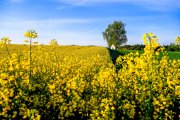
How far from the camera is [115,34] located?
107 m

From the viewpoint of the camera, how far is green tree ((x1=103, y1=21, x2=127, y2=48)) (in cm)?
10612

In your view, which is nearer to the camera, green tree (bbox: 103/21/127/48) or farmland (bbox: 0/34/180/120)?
farmland (bbox: 0/34/180/120)

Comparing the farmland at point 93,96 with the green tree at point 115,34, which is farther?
the green tree at point 115,34

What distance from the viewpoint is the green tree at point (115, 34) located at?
4178 inches

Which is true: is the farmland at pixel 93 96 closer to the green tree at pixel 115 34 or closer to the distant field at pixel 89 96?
the distant field at pixel 89 96

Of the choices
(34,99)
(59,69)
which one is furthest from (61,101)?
(59,69)

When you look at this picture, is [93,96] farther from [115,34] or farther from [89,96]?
[115,34]

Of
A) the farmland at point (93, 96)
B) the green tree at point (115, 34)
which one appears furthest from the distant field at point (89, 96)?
the green tree at point (115, 34)

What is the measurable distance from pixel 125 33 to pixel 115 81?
331 feet

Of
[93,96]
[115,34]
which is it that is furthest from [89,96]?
[115,34]

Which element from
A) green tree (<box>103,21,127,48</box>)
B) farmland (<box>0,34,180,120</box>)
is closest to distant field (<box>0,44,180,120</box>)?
farmland (<box>0,34,180,120</box>)

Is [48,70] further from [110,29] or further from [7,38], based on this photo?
[110,29]

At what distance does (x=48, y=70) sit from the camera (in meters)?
12.0

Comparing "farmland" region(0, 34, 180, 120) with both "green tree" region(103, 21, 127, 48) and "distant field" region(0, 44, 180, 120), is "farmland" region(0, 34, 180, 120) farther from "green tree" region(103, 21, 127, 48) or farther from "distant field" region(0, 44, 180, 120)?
"green tree" region(103, 21, 127, 48)
